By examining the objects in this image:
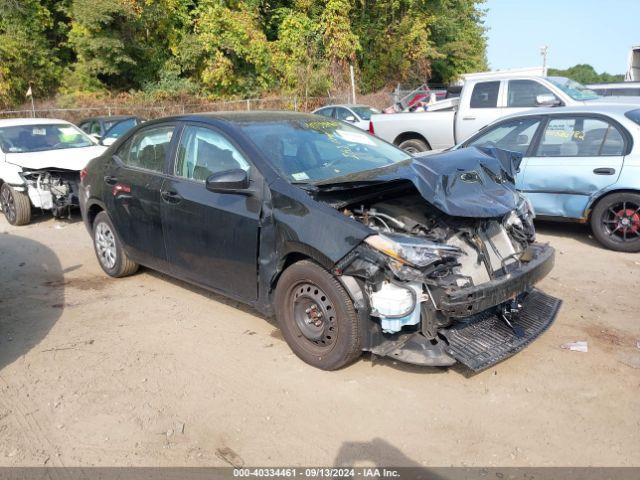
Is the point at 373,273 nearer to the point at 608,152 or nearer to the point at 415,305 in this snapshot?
the point at 415,305

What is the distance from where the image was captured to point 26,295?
5754 mm

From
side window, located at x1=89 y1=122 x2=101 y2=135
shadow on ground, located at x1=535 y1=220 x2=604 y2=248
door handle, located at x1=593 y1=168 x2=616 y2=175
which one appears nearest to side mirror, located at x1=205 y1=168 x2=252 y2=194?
door handle, located at x1=593 y1=168 x2=616 y2=175

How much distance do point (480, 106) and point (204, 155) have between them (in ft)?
23.6

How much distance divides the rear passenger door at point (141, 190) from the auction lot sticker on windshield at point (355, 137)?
4.85ft

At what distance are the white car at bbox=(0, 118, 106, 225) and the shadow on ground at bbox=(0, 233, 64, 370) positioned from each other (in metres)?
0.89

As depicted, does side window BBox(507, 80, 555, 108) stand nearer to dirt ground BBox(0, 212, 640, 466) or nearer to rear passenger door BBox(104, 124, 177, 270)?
dirt ground BBox(0, 212, 640, 466)

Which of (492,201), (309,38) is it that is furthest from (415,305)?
(309,38)

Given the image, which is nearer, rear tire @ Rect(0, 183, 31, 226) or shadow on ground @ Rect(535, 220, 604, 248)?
shadow on ground @ Rect(535, 220, 604, 248)

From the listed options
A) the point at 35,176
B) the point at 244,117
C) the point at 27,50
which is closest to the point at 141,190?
the point at 244,117

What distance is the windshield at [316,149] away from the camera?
431 cm

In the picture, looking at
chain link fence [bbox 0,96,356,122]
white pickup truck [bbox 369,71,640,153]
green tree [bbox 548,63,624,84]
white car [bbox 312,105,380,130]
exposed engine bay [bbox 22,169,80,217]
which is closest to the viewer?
exposed engine bay [bbox 22,169,80,217]

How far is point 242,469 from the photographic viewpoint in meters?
3.06

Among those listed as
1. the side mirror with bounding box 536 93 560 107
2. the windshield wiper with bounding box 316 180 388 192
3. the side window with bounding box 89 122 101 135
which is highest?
the side mirror with bounding box 536 93 560 107

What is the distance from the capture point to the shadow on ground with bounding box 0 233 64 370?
15.4 feet
